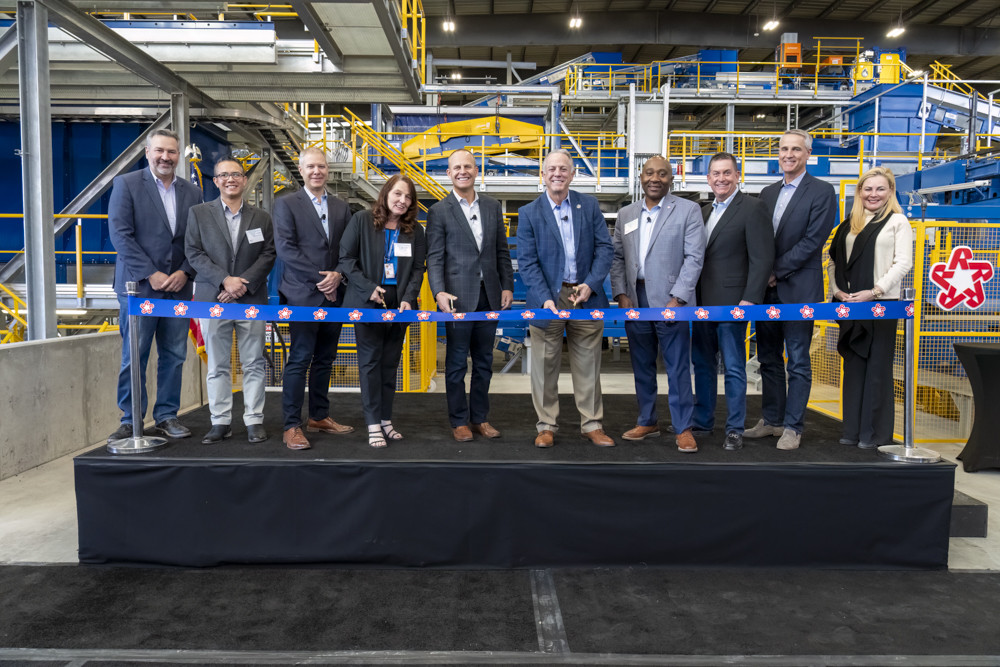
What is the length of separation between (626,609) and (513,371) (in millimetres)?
8628

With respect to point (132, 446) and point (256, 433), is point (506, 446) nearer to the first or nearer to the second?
point (256, 433)

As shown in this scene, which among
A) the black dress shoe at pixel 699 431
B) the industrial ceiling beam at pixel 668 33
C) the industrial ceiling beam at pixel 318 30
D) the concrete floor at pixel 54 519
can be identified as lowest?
the concrete floor at pixel 54 519

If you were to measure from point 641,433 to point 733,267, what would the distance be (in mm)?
1172

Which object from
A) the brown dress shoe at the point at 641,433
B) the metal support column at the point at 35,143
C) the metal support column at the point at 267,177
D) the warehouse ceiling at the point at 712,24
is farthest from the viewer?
the warehouse ceiling at the point at 712,24

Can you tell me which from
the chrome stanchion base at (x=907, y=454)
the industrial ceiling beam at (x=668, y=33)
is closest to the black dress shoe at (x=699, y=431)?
the chrome stanchion base at (x=907, y=454)

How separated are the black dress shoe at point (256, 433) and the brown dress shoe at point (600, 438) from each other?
201 centimetres

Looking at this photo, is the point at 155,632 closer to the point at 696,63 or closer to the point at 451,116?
the point at 451,116

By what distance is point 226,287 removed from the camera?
3.90m

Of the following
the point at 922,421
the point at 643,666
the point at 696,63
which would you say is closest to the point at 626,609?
the point at 643,666

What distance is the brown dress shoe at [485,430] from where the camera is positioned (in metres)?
4.07

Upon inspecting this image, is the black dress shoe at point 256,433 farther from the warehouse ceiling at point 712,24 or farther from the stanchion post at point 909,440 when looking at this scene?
the warehouse ceiling at point 712,24

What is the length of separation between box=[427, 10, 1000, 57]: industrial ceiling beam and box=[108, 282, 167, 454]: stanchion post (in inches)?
751

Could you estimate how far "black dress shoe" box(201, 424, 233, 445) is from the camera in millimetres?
3877

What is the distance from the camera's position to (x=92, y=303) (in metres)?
8.50
